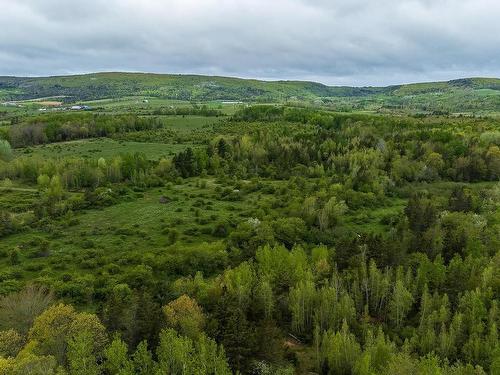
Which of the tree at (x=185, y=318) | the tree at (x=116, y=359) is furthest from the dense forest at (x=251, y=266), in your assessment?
the tree at (x=185, y=318)

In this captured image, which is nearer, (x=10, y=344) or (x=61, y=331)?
(x=10, y=344)

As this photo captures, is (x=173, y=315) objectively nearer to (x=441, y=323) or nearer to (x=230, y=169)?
(x=441, y=323)

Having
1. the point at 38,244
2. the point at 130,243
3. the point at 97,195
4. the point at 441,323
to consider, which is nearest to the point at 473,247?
the point at 441,323

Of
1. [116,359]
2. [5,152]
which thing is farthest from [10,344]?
[5,152]

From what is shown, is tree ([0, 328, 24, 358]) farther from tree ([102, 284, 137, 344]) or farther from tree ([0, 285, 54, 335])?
tree ([102, 284, 137, 344])

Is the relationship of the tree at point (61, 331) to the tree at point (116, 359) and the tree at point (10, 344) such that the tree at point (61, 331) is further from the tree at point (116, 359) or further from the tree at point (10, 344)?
the tree at point (116, 359)

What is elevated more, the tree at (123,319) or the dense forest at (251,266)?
the tree at (123,319)

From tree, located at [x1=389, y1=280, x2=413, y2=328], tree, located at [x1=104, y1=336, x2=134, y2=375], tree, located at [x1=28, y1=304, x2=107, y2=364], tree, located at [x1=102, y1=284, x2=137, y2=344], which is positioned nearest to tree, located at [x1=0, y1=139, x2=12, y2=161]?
tree, located at [x1=102, y1=284, x2=137, y2=344]

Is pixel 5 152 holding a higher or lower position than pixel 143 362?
lower

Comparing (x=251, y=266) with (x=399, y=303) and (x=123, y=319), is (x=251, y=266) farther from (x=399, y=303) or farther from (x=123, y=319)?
(x=123, y=319)
